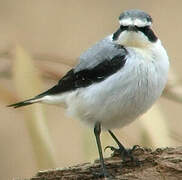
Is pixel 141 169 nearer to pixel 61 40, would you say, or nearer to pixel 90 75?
pixel 90 75

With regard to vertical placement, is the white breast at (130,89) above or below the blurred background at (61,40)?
below

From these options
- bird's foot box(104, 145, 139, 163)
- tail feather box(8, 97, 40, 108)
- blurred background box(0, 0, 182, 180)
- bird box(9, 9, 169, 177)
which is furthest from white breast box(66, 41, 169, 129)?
blurred background box(0, 0, 182, 180)

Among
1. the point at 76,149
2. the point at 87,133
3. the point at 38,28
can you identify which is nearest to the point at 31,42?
the point at 38,28

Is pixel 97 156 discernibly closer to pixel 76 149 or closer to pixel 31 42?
pixel 76 149

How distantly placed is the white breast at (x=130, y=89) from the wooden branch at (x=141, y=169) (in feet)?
0.71

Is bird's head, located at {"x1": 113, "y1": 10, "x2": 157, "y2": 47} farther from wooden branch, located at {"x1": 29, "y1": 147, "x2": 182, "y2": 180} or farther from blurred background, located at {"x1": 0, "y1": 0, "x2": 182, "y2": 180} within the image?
blurred background, located at {"x1": 0, "y1": 0, "x2": 182, "y2": 180}

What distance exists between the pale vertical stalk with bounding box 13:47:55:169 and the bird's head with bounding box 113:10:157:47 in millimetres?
470

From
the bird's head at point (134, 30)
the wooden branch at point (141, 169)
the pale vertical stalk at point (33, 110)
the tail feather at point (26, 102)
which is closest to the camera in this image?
the wooden branch at point (141, 169)

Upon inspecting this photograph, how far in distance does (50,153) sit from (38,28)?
10.0 feet

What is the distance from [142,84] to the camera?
375cm

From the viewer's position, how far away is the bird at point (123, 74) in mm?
3744

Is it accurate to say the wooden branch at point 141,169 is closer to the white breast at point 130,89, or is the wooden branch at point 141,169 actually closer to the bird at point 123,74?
the bird at point 123,74

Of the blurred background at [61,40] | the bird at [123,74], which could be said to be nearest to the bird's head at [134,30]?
the bird at [123,74]

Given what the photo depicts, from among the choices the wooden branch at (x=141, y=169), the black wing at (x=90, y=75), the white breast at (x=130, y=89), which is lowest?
the wooden branch at (x=141, y=169)
